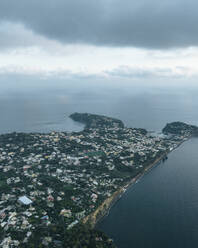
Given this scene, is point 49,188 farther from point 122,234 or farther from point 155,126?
point 155,126

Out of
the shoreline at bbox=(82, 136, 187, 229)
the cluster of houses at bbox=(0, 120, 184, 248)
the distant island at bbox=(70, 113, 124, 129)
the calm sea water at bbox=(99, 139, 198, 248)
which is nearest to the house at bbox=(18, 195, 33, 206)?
the cluster of houses at bbox=(0, 120, 184, 248)

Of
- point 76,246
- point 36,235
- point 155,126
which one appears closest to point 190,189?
point 76,246

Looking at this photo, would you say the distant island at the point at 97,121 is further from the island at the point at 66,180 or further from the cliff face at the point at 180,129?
the island at the point at 66,180

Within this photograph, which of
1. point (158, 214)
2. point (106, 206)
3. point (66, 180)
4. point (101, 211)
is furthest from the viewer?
point (66, 180)

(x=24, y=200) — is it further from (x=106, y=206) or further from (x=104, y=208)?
(x=106, y=206)

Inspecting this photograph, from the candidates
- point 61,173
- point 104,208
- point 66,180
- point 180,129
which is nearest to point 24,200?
point 66,180

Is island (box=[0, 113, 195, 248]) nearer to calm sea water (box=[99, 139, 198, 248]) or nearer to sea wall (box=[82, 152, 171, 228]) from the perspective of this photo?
sea wall (box=[82, 152, 171, 228])
